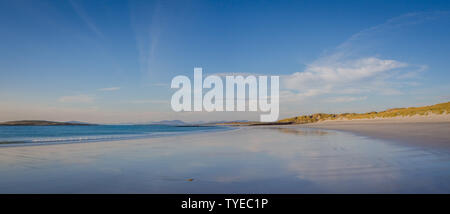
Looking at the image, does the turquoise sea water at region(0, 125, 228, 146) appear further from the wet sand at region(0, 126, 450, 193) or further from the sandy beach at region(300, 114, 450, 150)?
the sandy beach at region(300, 114, 450, 150)

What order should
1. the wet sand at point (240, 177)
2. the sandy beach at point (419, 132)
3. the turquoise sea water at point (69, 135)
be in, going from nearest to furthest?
1. the wet sand at point (240, 177)
2. the sandy beach at point (419, 132)
3. the turquoise sea water at point (69, 135)

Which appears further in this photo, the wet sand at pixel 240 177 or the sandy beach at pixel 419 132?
the sandy beach at pixel 419 132

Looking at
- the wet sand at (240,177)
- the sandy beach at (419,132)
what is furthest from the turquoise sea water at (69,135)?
the sandy beach at (419,132)

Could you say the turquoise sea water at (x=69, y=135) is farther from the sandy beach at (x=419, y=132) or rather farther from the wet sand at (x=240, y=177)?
the sandy beach at (x=419, y=132)

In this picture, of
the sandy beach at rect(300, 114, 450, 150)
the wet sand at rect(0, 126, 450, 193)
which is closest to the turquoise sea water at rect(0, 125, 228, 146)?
the wet sand at rect(0, 126, 450, 193)

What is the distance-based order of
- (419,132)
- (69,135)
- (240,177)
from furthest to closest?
(69,135) < (419,132) < (240,177)

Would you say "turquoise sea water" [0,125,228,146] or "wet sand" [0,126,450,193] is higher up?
"wet sand" [0,126,450,193]

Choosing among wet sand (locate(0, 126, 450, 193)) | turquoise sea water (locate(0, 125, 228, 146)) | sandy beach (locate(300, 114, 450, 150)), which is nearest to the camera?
wet sand (locate(0, 126, 450, 193))

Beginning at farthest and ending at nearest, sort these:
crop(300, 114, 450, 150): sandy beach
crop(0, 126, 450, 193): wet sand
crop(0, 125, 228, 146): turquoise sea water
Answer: crop(0, 125, 228, 146): turquoise sea water
crop(300, 114, 450, 150): sandy beach
crop(0, 126, 450, 193): wet sand

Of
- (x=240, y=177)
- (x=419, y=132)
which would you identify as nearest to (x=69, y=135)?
(x=240, y=177)

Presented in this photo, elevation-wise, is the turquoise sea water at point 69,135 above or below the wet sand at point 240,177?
below

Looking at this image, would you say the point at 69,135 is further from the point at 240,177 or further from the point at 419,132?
the point at 419,132

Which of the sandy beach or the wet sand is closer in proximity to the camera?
the wet sand
